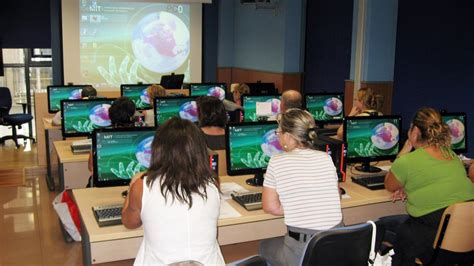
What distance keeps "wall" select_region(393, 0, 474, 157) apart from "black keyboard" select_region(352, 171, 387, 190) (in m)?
3.09

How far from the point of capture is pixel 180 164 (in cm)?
213

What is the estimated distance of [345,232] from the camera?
217cm

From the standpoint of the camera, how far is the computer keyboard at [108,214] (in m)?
2.64

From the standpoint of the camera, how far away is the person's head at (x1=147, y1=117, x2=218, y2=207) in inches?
83.6

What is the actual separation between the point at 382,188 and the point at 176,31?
7.43 metres

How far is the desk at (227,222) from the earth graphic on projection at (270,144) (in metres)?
0.27

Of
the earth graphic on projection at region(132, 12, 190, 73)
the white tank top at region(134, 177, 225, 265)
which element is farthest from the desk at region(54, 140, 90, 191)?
the earth graphic on projection at region(132, 12, 190, 73)

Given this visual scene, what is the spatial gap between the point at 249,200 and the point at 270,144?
0.56m

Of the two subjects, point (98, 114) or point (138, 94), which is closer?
point (98, 114)

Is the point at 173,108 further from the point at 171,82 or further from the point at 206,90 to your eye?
the point at 171,82

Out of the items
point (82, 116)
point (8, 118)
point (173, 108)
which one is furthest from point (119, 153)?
point (8, 118)

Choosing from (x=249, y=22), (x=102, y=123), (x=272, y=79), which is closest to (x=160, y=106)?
(x=102, y=123)

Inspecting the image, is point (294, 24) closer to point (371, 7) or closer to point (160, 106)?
point (371, 7)

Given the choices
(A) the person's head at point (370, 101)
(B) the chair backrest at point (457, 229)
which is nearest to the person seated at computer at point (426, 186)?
(B) the chair backrest at point (457, 229)
